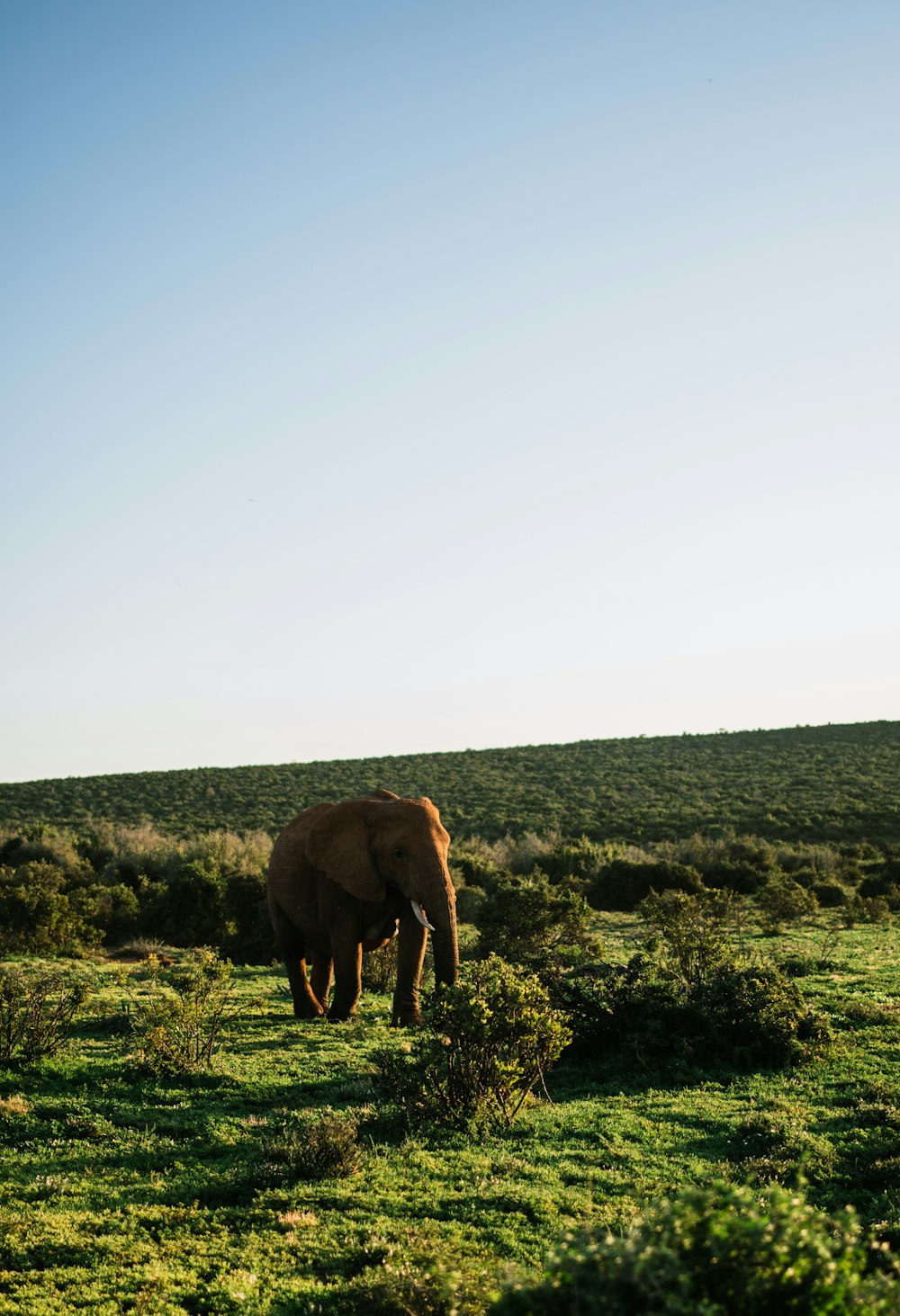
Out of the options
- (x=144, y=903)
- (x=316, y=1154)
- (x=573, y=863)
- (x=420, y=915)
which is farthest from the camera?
(x=573, y=863)

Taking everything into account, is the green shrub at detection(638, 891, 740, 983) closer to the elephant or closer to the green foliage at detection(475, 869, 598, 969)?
the green foliage at detection(475, 869, 598, 969)

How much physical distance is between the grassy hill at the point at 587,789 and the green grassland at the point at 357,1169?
32781mm

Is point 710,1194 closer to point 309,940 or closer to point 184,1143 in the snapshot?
point 184,1143

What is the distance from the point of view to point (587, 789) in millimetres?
58094

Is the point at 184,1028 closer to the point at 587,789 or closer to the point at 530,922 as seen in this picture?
the point at 530,922

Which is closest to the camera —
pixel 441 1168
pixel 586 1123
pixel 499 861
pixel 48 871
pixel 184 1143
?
pixel 441 1168

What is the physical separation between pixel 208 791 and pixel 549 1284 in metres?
59.7

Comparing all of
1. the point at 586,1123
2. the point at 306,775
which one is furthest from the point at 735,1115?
the point at 306,775

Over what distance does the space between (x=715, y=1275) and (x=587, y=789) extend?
55.3 m

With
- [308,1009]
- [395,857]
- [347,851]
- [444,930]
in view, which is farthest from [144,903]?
[444,930]

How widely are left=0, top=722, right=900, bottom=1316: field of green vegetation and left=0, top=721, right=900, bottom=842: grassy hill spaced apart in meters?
20.0

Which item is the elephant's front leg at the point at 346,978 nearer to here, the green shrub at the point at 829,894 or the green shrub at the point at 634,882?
the green shrub at the point at 634,882

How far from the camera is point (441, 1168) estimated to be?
8.71 metres

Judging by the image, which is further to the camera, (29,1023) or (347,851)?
(347,851)
